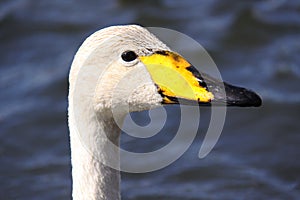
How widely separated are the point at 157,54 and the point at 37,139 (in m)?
4.09

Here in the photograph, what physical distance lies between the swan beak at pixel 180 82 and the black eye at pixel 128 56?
0.14ft

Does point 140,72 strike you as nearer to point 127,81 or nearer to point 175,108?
point 127,81

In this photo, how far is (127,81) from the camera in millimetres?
4977

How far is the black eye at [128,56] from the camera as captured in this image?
4918mm

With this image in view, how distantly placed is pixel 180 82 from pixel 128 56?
356mm

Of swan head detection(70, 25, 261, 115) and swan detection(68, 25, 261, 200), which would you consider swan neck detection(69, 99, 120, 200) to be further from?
swan head detection(70, 25, 261, 115)

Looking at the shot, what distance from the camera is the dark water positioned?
8000 millimetres

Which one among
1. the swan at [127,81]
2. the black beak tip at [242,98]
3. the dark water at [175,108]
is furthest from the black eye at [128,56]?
the dark water at [175,108]

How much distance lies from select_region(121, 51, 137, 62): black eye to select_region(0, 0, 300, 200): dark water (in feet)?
10.1

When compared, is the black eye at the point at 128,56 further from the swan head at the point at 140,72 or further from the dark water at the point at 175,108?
the dark water at the point at 175,108

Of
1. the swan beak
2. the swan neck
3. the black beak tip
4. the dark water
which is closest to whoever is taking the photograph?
the black beak tip

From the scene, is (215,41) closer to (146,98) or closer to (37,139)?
(37,139)

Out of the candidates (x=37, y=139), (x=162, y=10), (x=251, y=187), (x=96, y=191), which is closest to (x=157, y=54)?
(x=96, y=191)

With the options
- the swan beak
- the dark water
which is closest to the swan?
the swan beak
